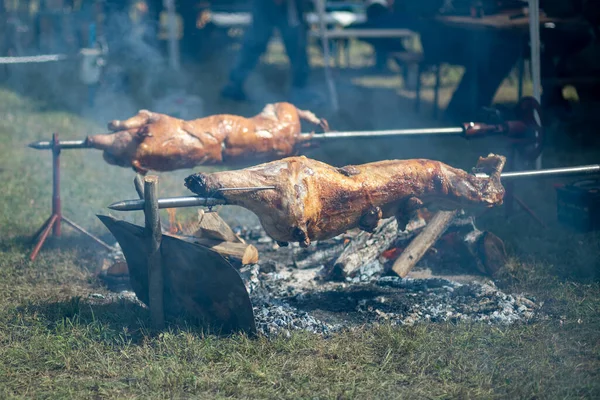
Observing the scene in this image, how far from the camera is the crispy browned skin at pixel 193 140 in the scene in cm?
516

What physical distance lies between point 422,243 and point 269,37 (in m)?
7.07

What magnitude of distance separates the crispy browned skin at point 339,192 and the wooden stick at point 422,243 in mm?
711

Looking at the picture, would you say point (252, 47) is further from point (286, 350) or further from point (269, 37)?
point (286, 350)

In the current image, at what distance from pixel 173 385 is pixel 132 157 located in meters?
2.22

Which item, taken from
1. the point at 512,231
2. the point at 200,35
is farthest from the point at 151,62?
the point at 512,231

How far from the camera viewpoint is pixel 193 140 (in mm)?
5281

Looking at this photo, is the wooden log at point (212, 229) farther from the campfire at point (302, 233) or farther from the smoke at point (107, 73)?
the smoke at point (107, 73)

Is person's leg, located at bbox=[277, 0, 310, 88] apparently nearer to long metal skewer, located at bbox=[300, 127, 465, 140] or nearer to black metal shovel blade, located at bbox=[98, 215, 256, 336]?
long metal skewer, located at bbox=[300, 127, 465, 140]

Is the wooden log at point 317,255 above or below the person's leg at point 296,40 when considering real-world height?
below

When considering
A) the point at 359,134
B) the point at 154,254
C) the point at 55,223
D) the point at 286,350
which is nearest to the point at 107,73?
the point at 55,223

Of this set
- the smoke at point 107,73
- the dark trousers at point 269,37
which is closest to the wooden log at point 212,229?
the smoke at point 107,73

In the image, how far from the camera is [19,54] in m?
14.2

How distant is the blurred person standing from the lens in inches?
435

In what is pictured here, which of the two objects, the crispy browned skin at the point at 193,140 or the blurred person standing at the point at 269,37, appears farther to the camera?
the blurred person standing at the point at 269,37
